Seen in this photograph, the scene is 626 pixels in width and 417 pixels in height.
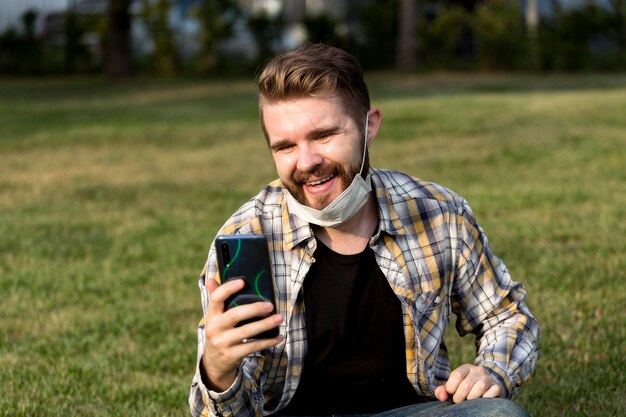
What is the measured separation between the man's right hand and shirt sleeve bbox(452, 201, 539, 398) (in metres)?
0.77

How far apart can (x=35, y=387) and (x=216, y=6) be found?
88.8ft

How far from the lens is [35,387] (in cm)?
527

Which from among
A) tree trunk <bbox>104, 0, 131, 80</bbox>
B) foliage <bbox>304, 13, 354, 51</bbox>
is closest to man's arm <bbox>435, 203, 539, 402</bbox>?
tree trunk <bbox>104, 0, 131, 80</bbox>

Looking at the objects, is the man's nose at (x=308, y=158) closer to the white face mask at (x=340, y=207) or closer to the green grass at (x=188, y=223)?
the white face mask at (x=340, y=207)

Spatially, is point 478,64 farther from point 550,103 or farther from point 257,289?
point 257,289

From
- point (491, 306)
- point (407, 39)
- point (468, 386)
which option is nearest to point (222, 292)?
point (468, 386)

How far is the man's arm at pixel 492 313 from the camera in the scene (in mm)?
3340

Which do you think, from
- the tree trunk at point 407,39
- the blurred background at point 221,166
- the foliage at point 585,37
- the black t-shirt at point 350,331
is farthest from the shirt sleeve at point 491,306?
the tree trunk at point 407,39

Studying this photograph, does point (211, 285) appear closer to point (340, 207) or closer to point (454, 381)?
point (340, 207)

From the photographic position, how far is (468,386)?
10.4 feet

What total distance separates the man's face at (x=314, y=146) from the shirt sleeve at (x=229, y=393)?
318 mm

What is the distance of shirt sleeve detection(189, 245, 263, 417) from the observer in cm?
304

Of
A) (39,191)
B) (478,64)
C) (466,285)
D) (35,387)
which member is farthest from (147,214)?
(478,64)

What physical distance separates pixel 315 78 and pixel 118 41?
2834 centimetres
